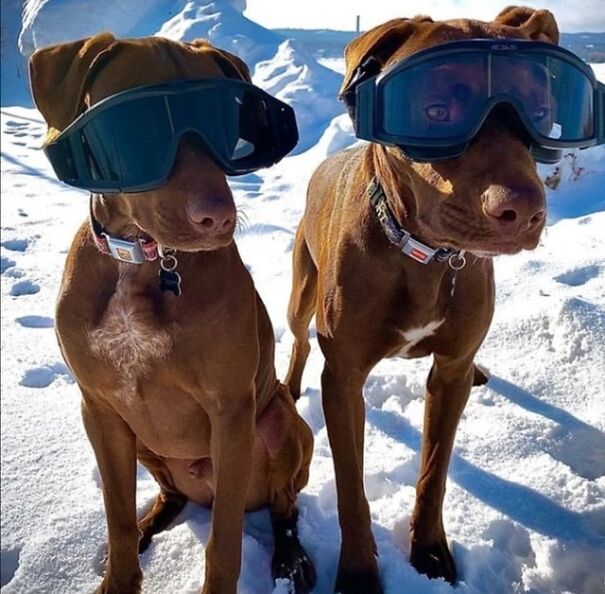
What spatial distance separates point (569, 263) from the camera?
2.43 meters

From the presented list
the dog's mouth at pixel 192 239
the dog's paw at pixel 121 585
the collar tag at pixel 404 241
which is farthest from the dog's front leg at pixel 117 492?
the collar tag at pixel 404 241

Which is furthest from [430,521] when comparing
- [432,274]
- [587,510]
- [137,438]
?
[137,438]

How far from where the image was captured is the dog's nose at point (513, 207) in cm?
145

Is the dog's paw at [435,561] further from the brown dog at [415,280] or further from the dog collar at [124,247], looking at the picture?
the dog collar at [124,247]

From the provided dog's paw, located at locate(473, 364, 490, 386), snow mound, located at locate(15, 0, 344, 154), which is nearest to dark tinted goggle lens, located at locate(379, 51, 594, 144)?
snow mound, located at locate(15, 0, 344, 154)

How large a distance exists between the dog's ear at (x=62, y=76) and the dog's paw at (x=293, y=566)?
1500 mm

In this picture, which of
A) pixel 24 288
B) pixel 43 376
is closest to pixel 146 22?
pixel 43 376

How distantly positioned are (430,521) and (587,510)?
0.51 meters

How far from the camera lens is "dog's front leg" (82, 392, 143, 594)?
6.82ft

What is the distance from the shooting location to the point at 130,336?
1824 mm

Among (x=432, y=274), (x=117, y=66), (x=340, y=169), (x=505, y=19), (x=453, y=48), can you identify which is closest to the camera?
(x=453, y=48)

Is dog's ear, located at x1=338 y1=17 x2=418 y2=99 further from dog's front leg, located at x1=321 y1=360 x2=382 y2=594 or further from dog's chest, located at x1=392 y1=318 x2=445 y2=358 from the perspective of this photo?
dog's front leg, located at x1=321 y1=360 x2=382 y2=594

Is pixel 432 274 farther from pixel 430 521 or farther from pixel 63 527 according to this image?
pixel 63 527

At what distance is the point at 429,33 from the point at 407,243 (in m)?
0.57
